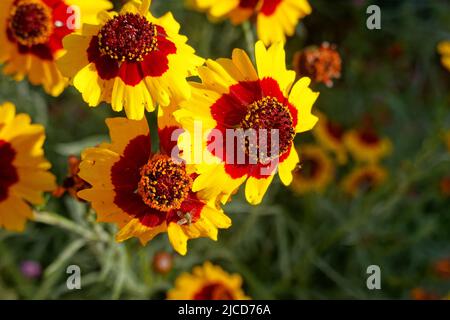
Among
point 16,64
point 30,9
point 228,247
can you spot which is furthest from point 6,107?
point 228,247

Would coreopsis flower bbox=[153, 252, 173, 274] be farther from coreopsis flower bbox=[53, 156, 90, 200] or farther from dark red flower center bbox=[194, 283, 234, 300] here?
coreopsis flower bbox=[53, 156, 90, 200]

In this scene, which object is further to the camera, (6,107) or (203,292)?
(203,292)

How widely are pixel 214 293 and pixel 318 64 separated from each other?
101 centimetres

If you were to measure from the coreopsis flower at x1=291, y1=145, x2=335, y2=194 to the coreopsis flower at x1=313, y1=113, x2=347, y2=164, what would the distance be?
64 millimetres

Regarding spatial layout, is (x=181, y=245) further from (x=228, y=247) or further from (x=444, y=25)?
(x=444, y=25)

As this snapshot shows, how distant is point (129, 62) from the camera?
164cm

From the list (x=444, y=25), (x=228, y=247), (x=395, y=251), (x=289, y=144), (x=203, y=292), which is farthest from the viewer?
(x=444, y=25)

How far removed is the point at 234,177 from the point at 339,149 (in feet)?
5.91

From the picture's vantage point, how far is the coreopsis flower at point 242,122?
153cm

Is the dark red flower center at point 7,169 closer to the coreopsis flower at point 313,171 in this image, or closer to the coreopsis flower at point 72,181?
the coreopsis flower at point 72,181

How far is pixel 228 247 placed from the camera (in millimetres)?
2943

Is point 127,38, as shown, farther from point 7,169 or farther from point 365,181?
point 365,181

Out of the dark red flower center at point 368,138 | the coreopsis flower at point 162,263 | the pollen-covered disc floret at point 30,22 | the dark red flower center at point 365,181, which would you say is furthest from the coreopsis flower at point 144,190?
the dark red flower center at point 368,138

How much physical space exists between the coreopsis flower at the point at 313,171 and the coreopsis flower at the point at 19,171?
1506 millimetres
